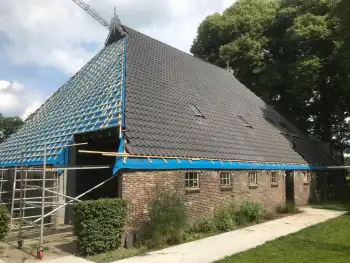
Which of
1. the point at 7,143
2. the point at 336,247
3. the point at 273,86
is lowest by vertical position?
the point at 336,247

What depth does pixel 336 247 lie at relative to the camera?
31.1 ft

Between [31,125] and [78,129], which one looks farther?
[31,125]

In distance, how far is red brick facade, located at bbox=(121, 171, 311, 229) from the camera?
1053 centimetres

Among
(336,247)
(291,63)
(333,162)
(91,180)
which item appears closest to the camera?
(336,247)

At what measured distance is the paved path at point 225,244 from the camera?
888 cm

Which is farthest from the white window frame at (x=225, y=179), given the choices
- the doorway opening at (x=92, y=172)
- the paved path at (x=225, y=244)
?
the doorway opening at (x=92, y=172)

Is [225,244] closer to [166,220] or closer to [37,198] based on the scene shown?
[166,220]

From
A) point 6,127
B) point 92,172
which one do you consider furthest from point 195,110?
point 6,127

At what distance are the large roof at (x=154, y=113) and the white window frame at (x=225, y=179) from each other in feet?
2.61

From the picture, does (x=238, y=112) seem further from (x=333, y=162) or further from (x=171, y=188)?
(x=333, y=162)

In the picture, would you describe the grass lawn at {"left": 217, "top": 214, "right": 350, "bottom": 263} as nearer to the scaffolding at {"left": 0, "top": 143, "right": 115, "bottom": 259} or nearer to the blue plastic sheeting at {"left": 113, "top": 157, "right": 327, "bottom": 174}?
the blue plastic sheeting at {"left": 113, "top": 157, "right": 327, "bottom": 174}

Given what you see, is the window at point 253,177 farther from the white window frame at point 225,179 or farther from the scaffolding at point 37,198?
the scaffolding at point 37,198

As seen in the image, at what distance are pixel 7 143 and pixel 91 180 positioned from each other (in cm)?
578

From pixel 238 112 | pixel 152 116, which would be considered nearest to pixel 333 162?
pixel 238 112
